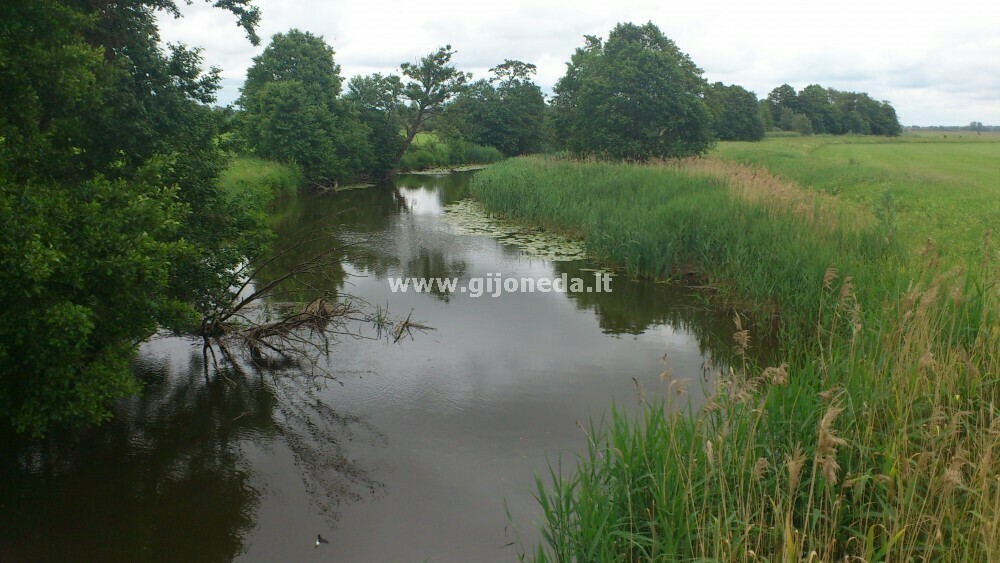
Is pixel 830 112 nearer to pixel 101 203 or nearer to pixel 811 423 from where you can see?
pixel 811 423

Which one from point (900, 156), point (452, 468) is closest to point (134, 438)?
point (452, 468)

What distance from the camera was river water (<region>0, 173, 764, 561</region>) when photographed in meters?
4.45

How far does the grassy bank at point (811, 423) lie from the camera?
2.86m

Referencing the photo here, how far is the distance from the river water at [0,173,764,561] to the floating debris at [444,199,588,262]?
3.86 metres

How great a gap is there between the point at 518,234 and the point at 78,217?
11949mm

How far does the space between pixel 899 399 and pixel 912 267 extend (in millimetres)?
3467

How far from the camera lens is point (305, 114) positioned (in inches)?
1024

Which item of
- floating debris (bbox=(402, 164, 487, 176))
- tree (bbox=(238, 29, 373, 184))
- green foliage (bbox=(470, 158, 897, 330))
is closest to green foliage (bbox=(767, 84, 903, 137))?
floating debris (bbox=(402, 164, 487, 176))

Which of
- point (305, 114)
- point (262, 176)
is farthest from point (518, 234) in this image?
point (305, 114)

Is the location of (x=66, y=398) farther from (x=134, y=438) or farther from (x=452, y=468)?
(x=452, y=468)

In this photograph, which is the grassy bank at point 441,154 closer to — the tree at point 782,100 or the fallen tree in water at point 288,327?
the fallen tree in water at point 288,327

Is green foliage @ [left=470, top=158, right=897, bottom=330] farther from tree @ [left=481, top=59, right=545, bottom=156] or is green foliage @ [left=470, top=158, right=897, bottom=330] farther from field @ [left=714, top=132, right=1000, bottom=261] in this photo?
tree @ [left=481, top=59, right=545, bottom=156]

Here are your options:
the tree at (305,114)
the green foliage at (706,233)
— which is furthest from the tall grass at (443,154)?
the green foliage at (706,233)

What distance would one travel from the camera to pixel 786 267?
8.55 metres
